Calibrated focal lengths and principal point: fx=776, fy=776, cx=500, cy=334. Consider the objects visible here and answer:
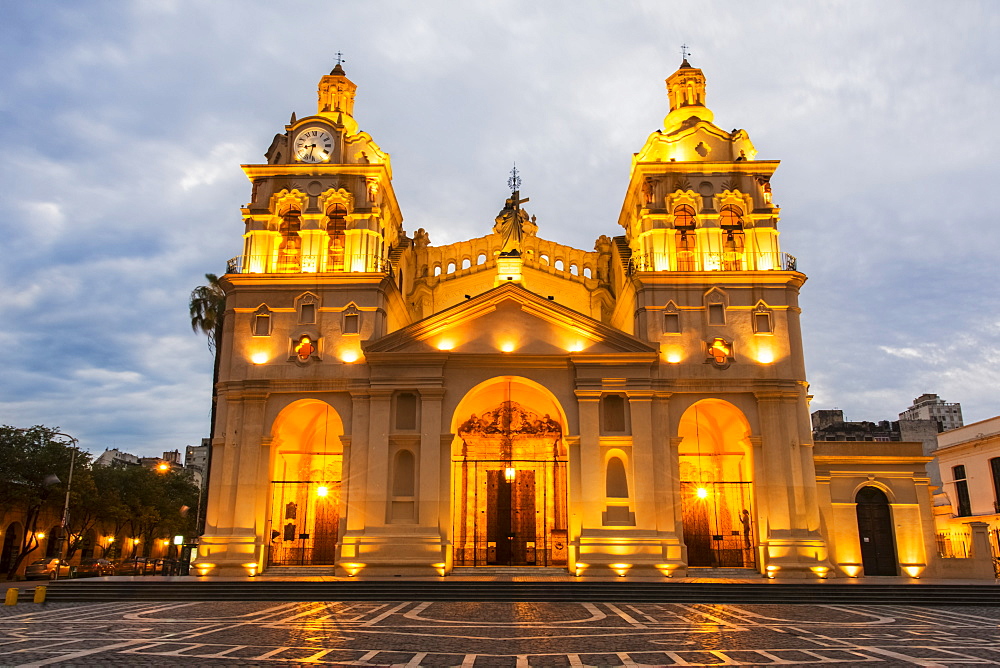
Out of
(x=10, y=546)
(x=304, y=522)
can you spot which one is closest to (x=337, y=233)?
(x=304, y=522)

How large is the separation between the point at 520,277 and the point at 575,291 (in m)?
5.93

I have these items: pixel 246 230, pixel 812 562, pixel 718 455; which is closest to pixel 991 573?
pixel 812 562

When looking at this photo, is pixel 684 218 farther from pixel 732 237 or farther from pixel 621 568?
pixel 621 568

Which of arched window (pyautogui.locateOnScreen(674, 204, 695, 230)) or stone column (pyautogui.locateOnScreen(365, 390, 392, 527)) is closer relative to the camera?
stone column (pyautogui.locateOnScreen(365, 390, 392, 527))

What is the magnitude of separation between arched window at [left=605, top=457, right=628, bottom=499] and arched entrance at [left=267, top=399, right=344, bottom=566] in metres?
10.6

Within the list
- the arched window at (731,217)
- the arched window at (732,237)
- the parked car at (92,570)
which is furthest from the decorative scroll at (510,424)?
the parked car at (92,570)

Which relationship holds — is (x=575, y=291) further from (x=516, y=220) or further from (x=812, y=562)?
(x=812, y=562)

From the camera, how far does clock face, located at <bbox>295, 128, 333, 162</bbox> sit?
34.3 m

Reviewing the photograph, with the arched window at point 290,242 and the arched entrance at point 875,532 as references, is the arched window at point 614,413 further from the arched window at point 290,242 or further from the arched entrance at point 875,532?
the arched window at point 290,242

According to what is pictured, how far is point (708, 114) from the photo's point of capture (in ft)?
119

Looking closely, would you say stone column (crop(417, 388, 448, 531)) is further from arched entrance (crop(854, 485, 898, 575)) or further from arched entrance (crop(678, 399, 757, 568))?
arched entrance (crop(854, 485, 898, 575))

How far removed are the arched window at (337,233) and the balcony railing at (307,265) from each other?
48 millimetres

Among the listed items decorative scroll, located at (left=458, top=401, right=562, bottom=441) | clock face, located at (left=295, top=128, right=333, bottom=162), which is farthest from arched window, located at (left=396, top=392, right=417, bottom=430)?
clock face, located at (left=295, top=128, right=333, bottom=162)

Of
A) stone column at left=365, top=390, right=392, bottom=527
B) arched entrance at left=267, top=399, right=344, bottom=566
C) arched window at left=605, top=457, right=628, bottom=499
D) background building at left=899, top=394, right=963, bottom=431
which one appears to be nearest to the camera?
stone column at left=365, top=390, right=392, bottom=527
